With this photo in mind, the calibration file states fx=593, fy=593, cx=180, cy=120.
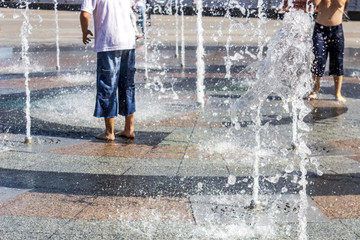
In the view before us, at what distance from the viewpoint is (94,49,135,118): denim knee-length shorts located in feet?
18.6

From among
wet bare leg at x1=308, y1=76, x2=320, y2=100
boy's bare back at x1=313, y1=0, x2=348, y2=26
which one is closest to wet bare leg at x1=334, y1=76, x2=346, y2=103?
wet bare leg at x1=308, y1=76, x2=320, y2=100

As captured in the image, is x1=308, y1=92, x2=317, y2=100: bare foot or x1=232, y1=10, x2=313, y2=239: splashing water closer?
x1=232, y1=10, x2=313, y2=239: splashing water

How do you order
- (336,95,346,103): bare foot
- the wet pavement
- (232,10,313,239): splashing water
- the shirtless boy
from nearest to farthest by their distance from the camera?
the wet pavement
(232,10,313,239): splashing water
the shirtless boy
(336,95,346,103): bare foot

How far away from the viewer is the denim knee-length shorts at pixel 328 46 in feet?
25.0

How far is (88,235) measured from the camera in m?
3.45

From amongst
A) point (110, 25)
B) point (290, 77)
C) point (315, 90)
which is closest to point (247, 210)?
point (110, 25)

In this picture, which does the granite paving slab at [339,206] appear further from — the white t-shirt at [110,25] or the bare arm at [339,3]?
the bare arm at [339,3]

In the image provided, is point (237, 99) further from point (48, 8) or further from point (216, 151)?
point (48, 8)

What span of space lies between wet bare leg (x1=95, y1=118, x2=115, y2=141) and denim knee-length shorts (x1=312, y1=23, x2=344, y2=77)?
10.3ft

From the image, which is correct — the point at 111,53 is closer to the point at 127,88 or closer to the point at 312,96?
the point at 127,88

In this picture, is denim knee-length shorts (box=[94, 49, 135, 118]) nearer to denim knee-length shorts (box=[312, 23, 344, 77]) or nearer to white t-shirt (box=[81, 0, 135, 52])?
white t-shirt (box=[81, 0, 135, 52])

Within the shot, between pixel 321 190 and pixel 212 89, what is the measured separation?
14.5 feet

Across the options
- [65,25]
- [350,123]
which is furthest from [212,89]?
[65,25]

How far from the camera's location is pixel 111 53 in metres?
5.64
